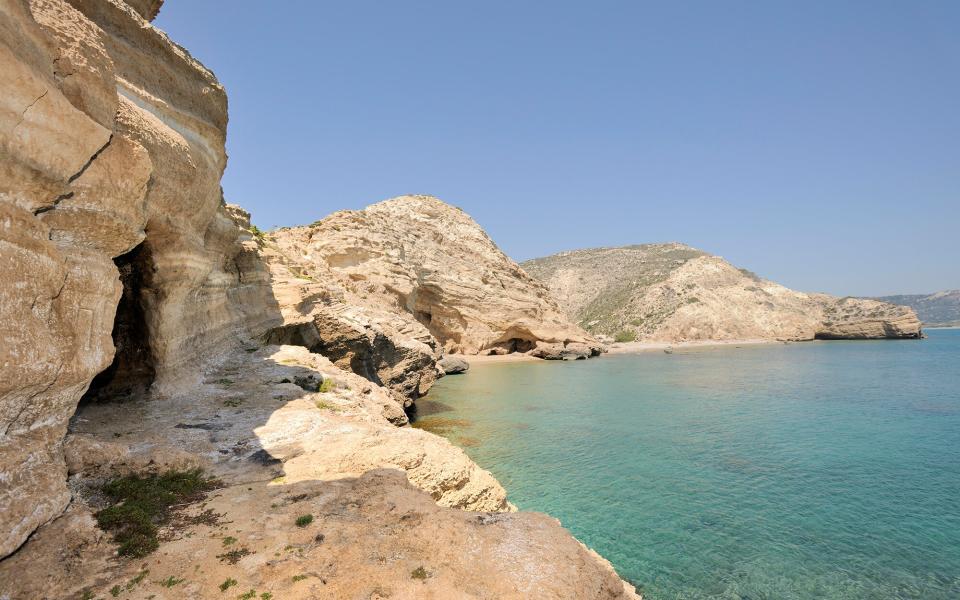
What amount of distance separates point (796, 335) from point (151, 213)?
335 feet

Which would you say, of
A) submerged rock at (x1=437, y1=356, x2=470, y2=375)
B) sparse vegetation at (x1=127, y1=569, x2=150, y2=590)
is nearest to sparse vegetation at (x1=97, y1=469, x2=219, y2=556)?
sparse vegetation at (x1=127, y1=569, x2=150, y2=590)

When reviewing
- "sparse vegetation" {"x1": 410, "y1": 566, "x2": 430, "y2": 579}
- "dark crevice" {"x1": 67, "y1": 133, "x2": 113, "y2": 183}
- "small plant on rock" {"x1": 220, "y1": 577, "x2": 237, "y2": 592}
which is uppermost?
"dark crevice" {"x1": 67, "y1": 133, "x2": 113, "y2": 183}

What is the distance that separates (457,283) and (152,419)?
47.5m

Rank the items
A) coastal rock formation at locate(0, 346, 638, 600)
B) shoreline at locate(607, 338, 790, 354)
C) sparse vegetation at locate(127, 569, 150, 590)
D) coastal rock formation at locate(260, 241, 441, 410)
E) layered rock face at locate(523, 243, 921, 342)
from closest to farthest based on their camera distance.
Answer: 1. sparse vegetation at locate(127, 569, 150, 590)
2. coastal rock formation at locate(0, 346, 638, 600)
3. coastal rock formation at locate(260, 241, 441, 410)
4. shoreline at locate(607, 338, 790, 354)
5. layered rock face at locate(523, 243, 921, 342)

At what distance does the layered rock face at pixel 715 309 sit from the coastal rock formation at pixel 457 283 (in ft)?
113

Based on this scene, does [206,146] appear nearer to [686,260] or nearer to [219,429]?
[219,429]

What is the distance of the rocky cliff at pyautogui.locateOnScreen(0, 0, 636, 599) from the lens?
525 cm

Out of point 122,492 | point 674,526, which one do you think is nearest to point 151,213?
point 122,492

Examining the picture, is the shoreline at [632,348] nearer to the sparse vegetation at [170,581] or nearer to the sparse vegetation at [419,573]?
the sparse vegetation at [419,573]

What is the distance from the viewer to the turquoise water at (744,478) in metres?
9.45

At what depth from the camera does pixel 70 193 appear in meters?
6.61

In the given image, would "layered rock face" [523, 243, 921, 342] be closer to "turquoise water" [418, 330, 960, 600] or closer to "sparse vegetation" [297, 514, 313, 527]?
"turquoise water" [418, 330, 960, 600]

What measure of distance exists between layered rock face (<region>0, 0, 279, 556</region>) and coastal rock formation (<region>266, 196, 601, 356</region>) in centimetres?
3385

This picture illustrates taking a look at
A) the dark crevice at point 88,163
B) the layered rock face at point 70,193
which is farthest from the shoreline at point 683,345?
the dark crevice at point 88,163
